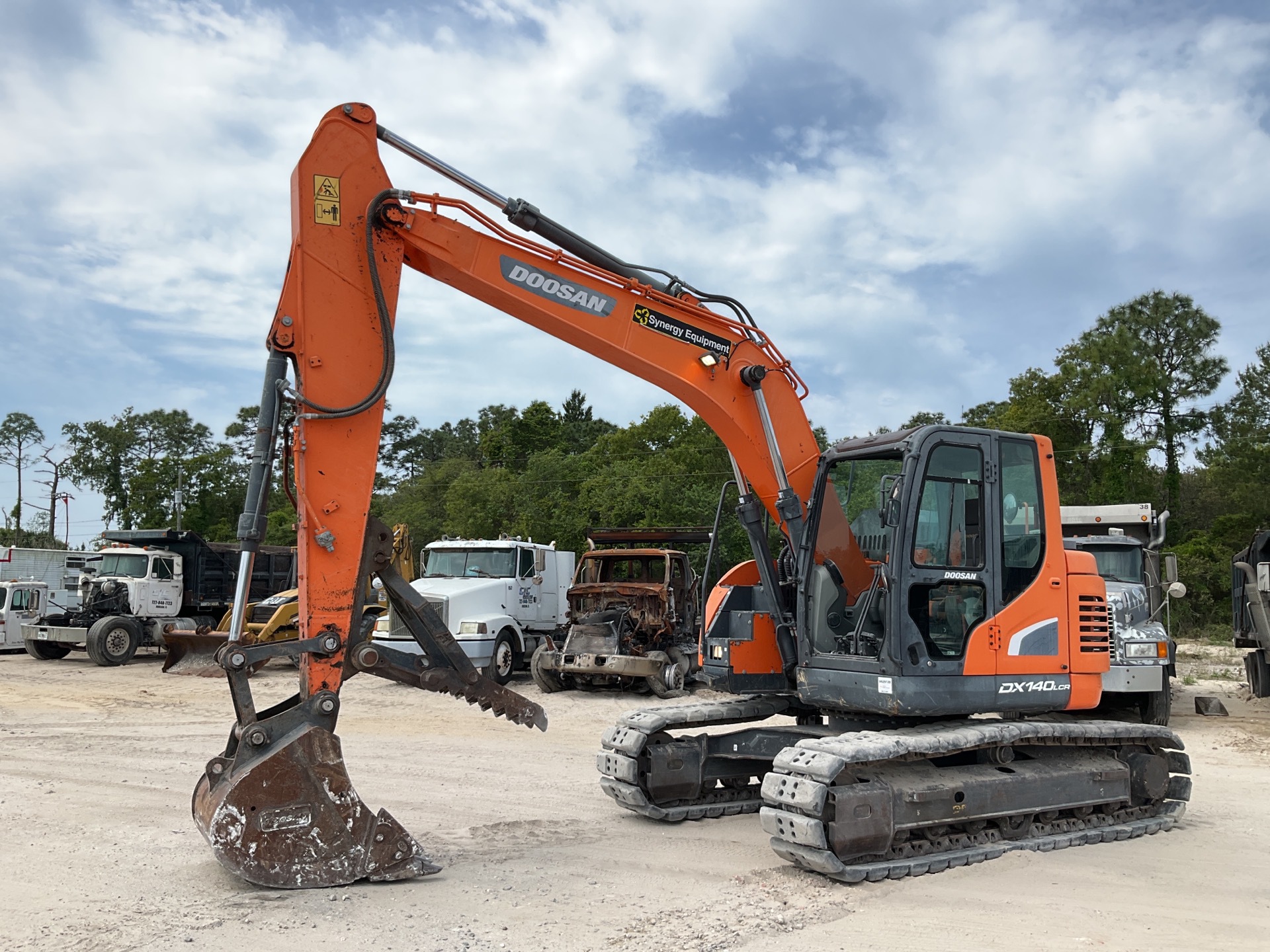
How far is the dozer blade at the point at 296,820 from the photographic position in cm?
536

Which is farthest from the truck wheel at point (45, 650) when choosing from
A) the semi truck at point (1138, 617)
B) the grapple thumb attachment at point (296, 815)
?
the semi truck at point (1138, 617)

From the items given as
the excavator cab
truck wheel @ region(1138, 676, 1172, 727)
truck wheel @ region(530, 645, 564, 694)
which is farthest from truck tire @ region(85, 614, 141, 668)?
truck wheel @ region(1138, 676, 1172, 727)

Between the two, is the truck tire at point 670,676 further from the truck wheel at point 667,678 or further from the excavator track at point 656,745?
the excavator track at point 656,745

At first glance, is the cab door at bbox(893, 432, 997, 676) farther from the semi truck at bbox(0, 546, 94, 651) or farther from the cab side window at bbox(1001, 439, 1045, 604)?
the semi truck at bbox(0, 546, 94, 651)

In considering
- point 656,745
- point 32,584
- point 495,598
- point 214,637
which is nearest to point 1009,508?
point 656,745

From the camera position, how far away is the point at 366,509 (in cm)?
602

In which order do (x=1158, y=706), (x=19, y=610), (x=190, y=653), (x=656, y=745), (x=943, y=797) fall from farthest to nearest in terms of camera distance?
1. (x=19, y=610)
2. (x=190, y=653)
3. (x=1158, y=706)
4. (x=656, y=745)
5. (x=943, y=797)

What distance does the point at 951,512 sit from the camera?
6910 millimetres

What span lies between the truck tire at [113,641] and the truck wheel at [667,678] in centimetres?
1216

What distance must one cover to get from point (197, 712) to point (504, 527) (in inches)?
1158

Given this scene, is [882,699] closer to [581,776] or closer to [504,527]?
[581,776]

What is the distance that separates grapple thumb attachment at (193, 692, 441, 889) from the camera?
536 cm

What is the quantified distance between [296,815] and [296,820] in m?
0.03

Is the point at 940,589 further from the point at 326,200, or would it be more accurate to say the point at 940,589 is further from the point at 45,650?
the point at 45,650
